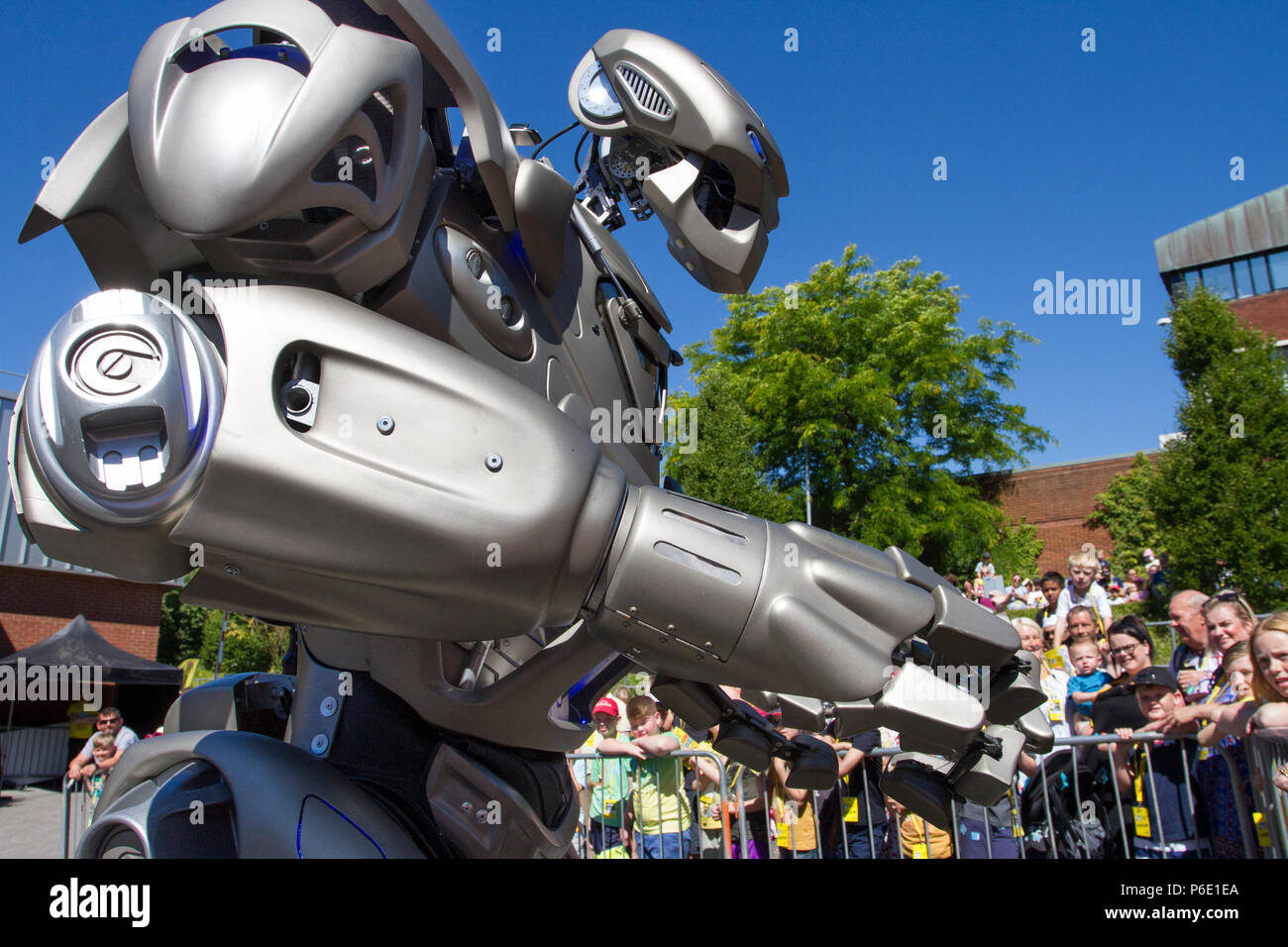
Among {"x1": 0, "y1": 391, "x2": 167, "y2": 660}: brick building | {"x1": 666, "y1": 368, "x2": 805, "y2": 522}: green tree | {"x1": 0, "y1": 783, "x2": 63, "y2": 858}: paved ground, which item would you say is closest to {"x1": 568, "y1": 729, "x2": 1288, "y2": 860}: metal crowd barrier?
{"x1": 0, "y1": 783, "x2": 63, "y2": 858}: paved ground

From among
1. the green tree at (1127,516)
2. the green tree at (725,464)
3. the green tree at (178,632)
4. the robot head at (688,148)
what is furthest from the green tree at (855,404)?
the green tree at (178,632)

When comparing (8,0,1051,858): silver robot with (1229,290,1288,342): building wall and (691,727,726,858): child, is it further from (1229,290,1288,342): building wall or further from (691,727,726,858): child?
(1229,290,1288,342): building wall

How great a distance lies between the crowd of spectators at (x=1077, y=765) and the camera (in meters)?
3.42

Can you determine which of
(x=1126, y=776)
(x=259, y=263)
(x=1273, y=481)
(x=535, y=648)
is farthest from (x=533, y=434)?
(x=1273, y=481)

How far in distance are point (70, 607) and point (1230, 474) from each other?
19150 millimetres

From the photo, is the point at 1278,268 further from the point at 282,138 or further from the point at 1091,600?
the point at 282,138

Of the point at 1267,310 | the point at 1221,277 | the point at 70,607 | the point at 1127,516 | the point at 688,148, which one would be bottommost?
the point at 688,148

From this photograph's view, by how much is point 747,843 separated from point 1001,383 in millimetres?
18132

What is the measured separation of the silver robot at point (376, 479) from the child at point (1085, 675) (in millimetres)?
2889

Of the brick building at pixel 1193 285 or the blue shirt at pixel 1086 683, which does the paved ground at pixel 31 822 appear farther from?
the brick building at pixel 1193 285

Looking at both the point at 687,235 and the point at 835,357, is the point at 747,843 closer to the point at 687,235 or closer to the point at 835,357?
the point at 687,235

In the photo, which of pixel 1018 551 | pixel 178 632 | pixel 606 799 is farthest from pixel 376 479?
pixel 178 632

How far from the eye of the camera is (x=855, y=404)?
16984 mm

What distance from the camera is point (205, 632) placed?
102 ft
